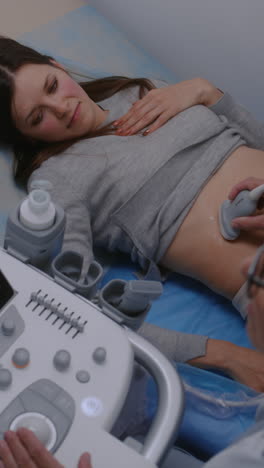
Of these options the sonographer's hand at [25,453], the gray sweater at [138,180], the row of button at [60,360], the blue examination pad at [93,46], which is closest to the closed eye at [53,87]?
the gray sweater at [138,180]

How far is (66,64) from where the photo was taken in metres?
1.51

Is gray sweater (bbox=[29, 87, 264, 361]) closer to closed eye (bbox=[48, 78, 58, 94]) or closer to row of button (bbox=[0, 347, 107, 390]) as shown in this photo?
closed eye (bbox=[48, 78, 58, 94])

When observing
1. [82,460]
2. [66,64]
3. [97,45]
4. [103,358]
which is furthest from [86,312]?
[97,45]

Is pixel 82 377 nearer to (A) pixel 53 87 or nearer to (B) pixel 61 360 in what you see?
(B) pixel 61 360

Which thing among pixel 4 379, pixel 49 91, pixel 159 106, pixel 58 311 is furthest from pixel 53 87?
pixel 4 379

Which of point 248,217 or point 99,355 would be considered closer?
point 99,355

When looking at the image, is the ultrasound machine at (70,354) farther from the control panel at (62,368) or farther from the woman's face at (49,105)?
the woman's face at (49,105)

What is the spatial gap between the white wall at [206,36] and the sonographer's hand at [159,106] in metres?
0.29

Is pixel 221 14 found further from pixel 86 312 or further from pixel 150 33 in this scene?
pixel 86 312

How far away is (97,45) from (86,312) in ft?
3.58

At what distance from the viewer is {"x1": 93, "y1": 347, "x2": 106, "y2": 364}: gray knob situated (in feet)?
2.39

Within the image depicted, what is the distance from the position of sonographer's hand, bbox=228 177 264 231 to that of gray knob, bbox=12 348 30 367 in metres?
0.59

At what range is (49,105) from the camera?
1207 mm

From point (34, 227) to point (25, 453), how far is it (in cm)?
32
